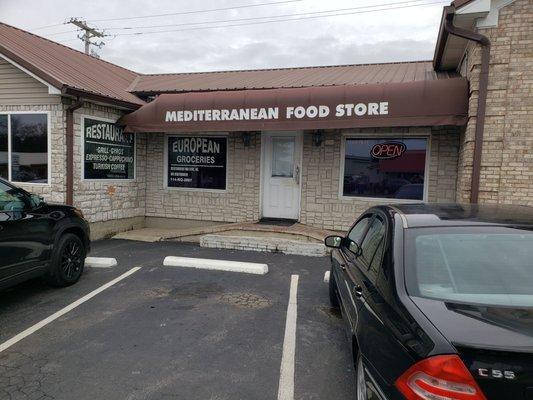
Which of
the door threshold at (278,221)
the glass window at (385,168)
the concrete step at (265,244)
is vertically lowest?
the concrete step at (265,244)

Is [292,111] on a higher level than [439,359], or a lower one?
higher

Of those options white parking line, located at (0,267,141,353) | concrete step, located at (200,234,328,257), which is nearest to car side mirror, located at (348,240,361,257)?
white parking line, located at (0,267,141,353)

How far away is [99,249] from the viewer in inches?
342

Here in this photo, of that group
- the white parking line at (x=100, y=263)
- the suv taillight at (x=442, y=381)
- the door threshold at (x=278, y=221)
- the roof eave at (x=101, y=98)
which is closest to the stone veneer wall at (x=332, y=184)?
the door threshold at (x=278, y=221)

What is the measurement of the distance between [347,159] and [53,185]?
656 centimetres

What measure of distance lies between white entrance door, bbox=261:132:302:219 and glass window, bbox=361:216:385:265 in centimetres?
659

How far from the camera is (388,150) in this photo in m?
9.48

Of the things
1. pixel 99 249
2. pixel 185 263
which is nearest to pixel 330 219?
pixel 185 263

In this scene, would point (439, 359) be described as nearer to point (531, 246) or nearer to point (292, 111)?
point (531, 246)

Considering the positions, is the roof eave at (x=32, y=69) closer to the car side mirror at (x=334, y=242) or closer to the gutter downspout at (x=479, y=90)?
the car side mirror at (x=334, y=242)

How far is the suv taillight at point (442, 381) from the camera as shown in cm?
176

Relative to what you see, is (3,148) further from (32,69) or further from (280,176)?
(280,176)

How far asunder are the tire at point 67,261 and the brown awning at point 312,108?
13.6ft

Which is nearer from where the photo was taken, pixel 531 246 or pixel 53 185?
pixel 531 246
